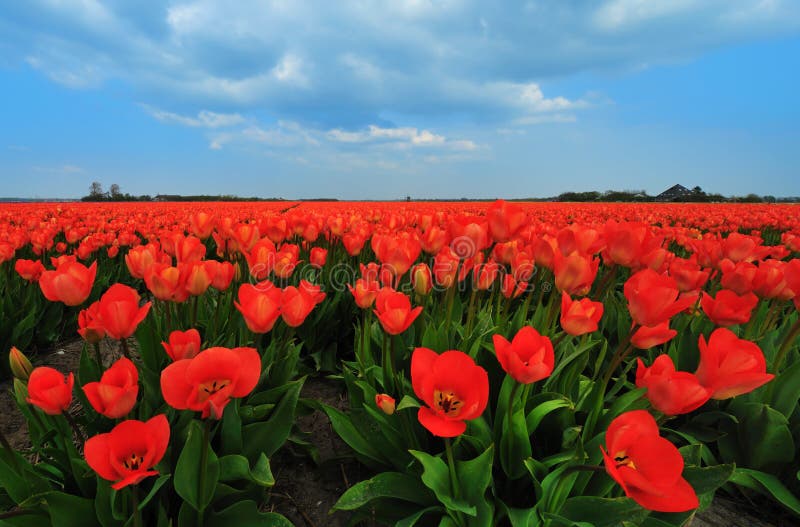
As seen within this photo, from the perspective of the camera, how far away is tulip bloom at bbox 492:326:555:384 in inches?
38.3

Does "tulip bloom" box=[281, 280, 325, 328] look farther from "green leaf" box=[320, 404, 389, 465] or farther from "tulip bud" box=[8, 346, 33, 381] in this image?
"tulip bud" box=[8, 346, 33, 381]

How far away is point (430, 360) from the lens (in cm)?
104

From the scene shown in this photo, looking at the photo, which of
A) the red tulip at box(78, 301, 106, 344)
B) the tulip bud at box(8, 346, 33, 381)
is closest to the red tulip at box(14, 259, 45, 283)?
the tulip bud at box(8, 346, 33, 381)

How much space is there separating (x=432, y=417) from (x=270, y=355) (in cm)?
122

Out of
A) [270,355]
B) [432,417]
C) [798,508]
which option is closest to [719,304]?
[798,508]

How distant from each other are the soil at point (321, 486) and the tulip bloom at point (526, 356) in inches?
44.0

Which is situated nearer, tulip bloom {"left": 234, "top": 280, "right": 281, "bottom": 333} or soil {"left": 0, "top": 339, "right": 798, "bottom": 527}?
tulip bloom {"left": 234, "top": 280, "right": 281, "bottom": 333}

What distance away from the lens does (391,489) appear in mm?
1411

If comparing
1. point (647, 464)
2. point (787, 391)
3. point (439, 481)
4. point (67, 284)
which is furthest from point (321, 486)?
point (787, 391)

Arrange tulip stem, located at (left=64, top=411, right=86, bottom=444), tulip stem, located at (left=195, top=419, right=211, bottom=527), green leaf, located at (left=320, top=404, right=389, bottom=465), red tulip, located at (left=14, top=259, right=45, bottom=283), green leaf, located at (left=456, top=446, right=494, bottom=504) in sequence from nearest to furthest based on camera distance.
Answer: tulip stem, located at (left=195, top=419, right=211, bottom=527)
tulip stem, located at (left=64, top=411, right=86, bottom=444)
green leaf, located at (left=456, top=446, right=494, bottom=504)
green leaf, located at (left=320, top=404, right=389, bottom=465)
red tulip, located at (left=14, top=259, right=45, bottom=283)

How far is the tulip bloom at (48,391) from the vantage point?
3.22 ft

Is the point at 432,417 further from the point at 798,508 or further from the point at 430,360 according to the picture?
the point at 798,508

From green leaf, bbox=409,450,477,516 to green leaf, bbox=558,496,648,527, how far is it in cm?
32

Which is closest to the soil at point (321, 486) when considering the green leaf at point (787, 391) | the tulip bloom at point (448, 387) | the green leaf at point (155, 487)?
the green leaf at point (787, 391)
